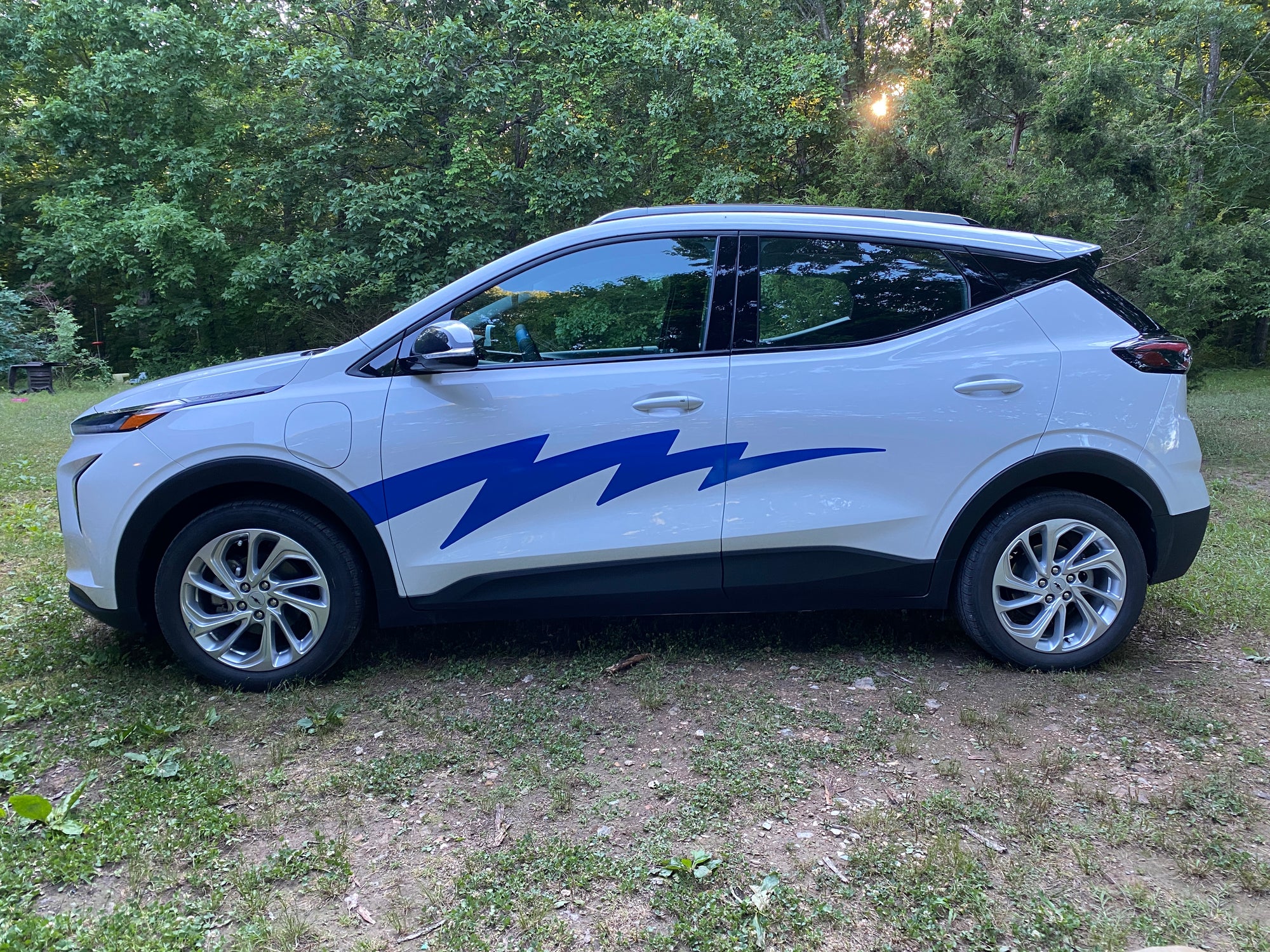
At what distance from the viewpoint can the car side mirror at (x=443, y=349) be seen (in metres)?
3.20

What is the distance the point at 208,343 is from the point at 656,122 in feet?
41.8

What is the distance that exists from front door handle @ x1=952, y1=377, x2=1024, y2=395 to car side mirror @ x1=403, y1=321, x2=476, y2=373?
1.91 metres

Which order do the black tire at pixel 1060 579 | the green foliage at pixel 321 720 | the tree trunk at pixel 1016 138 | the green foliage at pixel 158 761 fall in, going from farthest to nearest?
the tree trunk at pixel 1016 138 → the black tire at pixel 1060 579 → the green foliage at pixel 321 720 → the green foliage at pixel 158 761

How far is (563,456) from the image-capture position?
130 inches

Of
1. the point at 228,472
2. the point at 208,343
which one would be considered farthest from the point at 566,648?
the point at 208,343

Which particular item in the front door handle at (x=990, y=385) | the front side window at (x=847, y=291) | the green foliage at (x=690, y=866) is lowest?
the green foliage at (x=690, y=866)

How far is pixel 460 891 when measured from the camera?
2.24 meters

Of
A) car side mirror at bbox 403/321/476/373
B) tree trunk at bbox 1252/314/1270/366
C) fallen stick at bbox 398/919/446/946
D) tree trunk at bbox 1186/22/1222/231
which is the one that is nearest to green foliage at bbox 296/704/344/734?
fallen stick at bbox 398/919/446/946

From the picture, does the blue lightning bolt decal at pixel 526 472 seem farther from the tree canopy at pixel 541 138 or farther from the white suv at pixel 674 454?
the tree canopy at pixel 541 138

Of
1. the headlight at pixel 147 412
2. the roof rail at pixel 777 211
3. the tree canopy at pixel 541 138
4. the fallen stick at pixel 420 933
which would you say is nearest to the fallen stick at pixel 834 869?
the fallen stick at pixel 420 933

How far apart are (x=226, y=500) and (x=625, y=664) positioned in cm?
174

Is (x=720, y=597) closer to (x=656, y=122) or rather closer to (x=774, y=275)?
(x=774, y=275)

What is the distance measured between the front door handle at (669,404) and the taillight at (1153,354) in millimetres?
1711

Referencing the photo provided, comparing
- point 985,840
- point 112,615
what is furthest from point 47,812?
point 985,840
